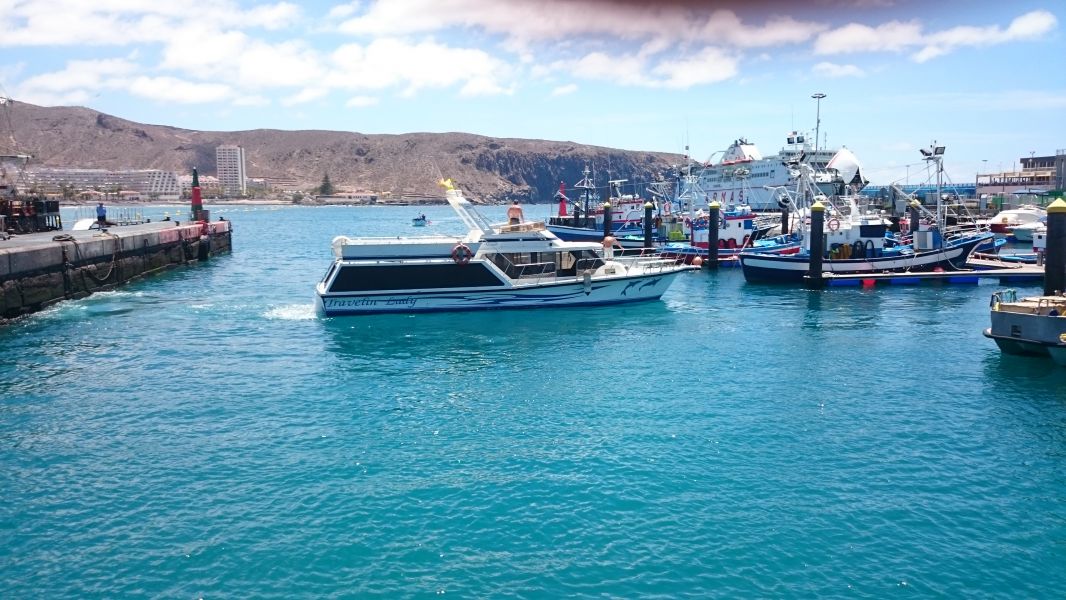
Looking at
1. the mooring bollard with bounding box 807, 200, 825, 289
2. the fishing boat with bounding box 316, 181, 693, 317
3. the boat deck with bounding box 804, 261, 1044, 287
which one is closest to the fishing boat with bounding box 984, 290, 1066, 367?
the fishing boat with bounding box 316, 181, 693, 317

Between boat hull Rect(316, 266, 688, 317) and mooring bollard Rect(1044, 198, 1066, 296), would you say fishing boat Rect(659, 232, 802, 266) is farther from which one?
mooring bollard Rect(1044, 198, 1066, 296)

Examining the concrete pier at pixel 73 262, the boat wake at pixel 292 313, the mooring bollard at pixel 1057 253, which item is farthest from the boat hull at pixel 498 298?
the mooring bollard at pixel 1057 253

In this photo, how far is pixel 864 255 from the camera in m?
52.9

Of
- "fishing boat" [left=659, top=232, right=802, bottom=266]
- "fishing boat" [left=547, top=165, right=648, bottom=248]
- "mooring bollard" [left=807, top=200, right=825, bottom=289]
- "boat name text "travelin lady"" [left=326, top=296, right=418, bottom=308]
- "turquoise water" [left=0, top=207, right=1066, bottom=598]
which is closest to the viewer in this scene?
"turquoise water" [left=0, top=207, right=1066, bottom=598]

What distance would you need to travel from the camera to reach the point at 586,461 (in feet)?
60.4

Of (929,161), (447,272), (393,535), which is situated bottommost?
(393,535)

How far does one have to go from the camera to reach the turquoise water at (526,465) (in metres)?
13.4

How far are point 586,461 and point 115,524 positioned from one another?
32.7ft

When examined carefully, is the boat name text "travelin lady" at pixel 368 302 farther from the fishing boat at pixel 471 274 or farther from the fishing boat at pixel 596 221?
the fishing boat at pixel 596 221

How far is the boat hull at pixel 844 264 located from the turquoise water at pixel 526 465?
1745cm

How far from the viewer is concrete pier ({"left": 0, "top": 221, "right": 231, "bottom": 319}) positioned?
36062 mm

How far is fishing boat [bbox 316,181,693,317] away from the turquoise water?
4.13 metres

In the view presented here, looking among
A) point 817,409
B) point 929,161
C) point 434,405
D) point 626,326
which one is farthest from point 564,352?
point 929,161

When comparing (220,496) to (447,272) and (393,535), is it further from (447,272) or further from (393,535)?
(447,272)
